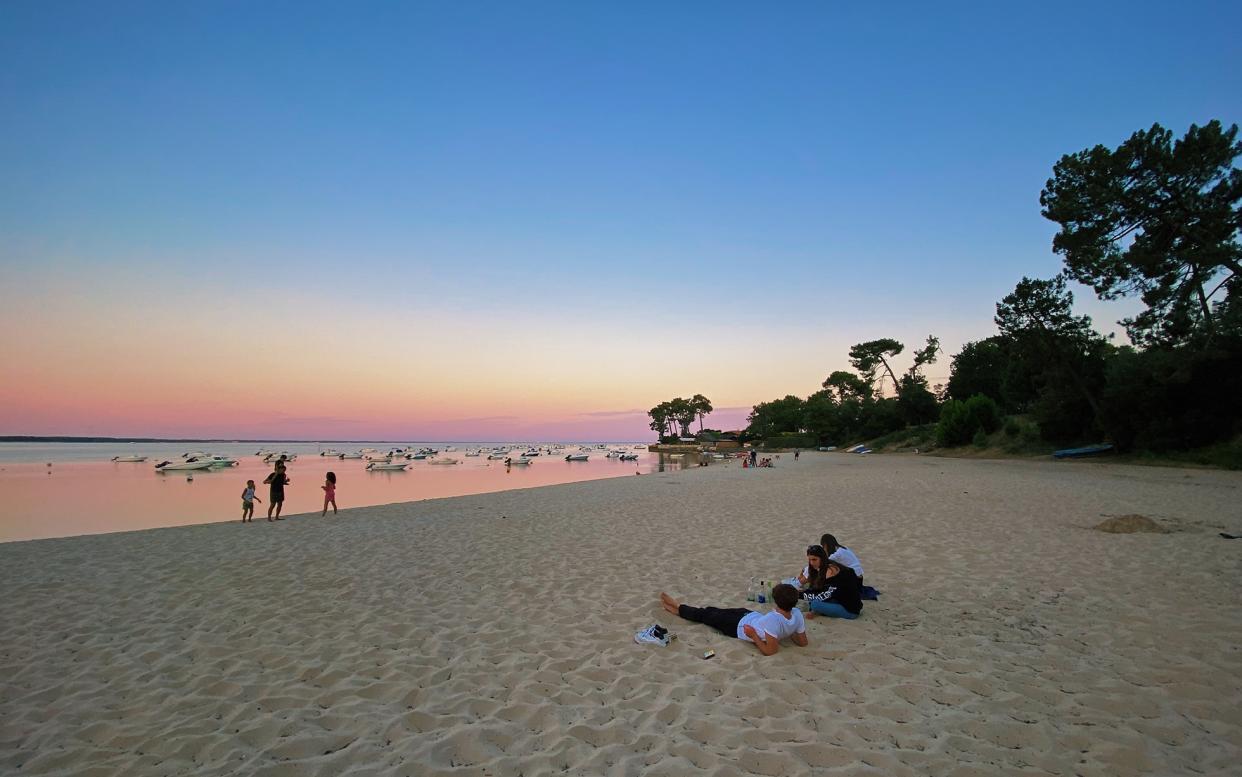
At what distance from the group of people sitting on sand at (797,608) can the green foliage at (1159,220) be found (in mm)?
27859

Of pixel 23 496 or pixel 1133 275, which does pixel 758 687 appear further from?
pixel 23 496

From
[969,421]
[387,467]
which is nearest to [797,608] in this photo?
[387,467]

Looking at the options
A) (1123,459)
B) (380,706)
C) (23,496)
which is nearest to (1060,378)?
(1123,459)

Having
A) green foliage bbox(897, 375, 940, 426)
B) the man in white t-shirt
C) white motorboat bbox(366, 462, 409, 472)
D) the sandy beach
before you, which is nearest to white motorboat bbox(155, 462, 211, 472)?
white motorboat bbox(366, 462, 409, 472)

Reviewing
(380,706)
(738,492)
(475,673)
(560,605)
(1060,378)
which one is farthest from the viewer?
(1060,378)

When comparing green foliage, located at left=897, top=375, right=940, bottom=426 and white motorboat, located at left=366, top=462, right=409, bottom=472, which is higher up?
green foliage, located at left=897, top=375, right=940, bottom=426

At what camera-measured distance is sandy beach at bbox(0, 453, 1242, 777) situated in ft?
12.3

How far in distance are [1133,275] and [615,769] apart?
34.2 metres

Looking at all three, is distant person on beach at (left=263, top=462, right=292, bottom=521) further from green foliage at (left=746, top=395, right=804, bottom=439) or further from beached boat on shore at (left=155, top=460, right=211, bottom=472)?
green foliage at (left=746, top=395, right=804, bottom=439)

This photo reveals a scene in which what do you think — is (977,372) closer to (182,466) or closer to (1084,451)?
(1084,451)

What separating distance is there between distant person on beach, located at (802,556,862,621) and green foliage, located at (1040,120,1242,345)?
91.7 ft

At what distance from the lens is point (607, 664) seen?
208 inches

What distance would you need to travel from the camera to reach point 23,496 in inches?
1061

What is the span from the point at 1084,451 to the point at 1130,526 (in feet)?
94.9
